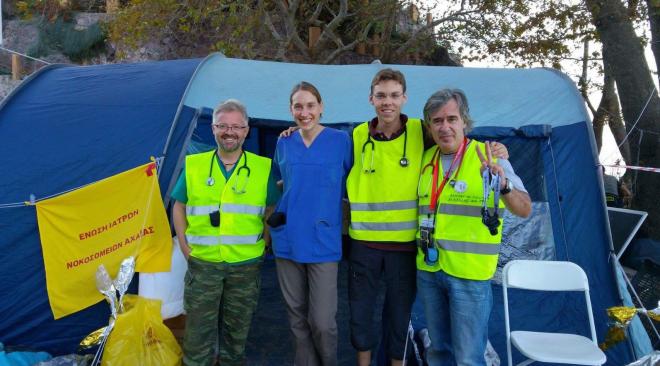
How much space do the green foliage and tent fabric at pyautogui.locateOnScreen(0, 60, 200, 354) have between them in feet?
33.4

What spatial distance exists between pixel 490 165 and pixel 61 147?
271 centimetres

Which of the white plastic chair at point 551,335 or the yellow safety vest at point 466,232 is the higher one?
the yellow safety vest at point 466,232

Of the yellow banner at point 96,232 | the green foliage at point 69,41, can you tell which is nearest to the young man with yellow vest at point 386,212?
the yellow banner at point 96,232

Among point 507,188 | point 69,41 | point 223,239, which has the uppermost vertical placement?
point 69,41

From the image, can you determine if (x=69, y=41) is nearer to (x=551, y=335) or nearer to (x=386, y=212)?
(x=386, y=212)

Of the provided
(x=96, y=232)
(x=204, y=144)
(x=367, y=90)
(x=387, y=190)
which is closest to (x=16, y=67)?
(x=204, y=144)

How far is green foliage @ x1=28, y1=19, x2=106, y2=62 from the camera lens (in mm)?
12789

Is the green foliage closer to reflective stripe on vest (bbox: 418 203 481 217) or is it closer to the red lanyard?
the red lanyard

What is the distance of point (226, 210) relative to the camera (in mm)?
2578

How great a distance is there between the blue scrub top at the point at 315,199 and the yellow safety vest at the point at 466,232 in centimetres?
54

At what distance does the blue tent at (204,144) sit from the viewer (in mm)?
3098

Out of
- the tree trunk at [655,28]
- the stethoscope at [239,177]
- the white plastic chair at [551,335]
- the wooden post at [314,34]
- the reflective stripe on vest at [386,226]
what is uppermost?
the wooden post at [314,34]

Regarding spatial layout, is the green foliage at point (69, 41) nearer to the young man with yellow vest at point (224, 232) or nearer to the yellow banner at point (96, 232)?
the yellow banner at point (96, 232)

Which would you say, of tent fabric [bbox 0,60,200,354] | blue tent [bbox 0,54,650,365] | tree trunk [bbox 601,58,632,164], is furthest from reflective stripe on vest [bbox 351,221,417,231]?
tree trunk [bbox 601,58,632,164]
